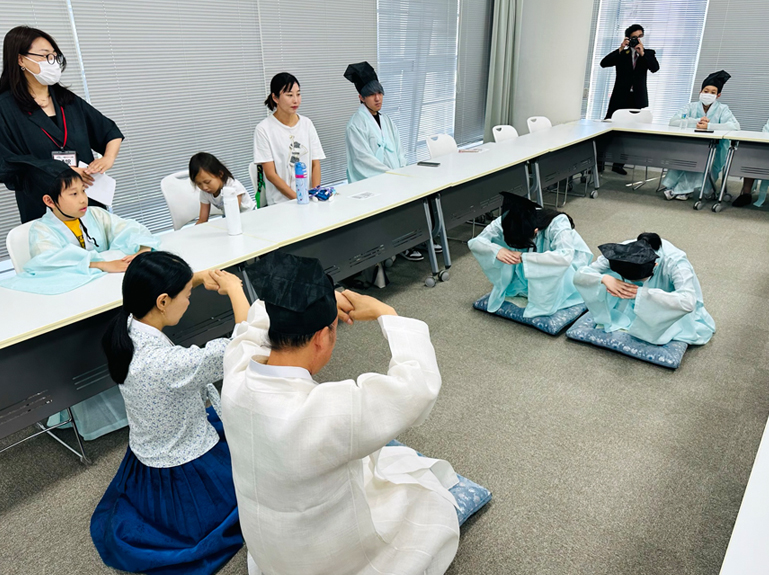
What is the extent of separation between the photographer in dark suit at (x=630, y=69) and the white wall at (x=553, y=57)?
38 cm

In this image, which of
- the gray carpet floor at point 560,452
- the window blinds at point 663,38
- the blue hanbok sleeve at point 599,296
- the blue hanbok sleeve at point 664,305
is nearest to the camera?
the gray carpet floor at point 560,452

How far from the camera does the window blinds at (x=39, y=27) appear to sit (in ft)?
10.2

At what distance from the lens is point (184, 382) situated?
165 centimetres

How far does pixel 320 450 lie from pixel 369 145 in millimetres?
3143

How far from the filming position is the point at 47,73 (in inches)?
97.0

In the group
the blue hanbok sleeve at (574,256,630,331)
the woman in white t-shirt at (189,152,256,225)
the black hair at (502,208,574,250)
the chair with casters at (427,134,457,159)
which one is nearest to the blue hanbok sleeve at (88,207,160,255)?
the woman in white t-shirt at (189,152,256,225)

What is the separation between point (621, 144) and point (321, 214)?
3924 millimetres

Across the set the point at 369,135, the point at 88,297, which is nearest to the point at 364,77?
the point at 369,135

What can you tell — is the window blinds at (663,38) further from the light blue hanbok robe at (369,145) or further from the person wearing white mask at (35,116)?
the person wearing white mask at (35,116)

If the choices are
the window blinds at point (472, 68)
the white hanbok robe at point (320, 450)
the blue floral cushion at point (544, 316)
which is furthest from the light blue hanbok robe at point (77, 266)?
the window blinds at point (472, 68)

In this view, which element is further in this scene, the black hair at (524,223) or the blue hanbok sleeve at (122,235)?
the black hair at (524,223)

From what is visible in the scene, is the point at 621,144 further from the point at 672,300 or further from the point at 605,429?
the point at 605,429

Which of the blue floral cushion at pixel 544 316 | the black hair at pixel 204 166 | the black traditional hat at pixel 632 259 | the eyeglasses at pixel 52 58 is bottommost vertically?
the blue floral cushion at pixel 544 316

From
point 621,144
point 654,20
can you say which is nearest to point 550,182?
point 621,144
